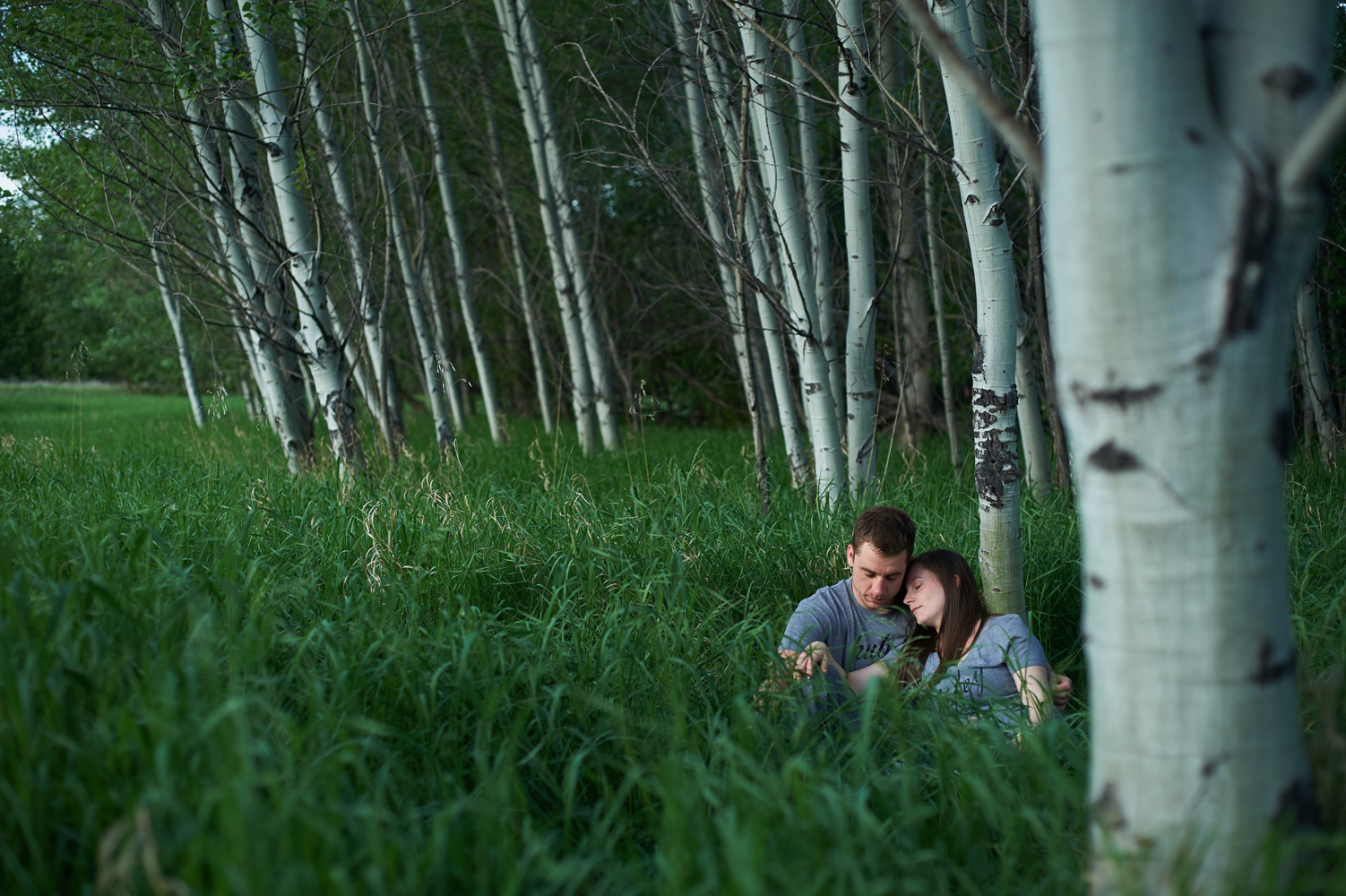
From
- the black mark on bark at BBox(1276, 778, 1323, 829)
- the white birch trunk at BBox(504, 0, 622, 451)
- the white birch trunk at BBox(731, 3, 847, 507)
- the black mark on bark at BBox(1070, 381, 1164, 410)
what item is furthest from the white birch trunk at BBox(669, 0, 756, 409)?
the black mark on bark at BBox(1276, 778, 1323, 829)

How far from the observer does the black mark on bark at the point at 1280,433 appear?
137 cm

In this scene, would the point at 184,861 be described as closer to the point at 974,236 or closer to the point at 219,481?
the point at 974,236

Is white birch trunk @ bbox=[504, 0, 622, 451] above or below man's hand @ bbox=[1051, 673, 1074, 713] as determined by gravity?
above

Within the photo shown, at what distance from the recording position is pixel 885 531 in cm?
319

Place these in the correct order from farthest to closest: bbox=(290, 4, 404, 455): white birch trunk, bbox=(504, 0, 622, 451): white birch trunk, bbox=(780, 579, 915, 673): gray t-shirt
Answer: bbox=(504, 0, 622, 451): white birch trunk
bbox=(290, 4, 404, 455): white birch trunk
bbox=(780, 579, 915, 673): gray t-shirt

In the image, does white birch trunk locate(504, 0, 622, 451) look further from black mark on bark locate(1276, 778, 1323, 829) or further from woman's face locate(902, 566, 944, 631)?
black mark on bark locate(1276, 778, 1323, 829)

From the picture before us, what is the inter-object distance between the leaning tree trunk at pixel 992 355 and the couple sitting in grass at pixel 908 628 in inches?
9.2

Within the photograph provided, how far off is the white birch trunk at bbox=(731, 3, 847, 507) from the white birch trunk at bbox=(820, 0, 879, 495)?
0.50ft

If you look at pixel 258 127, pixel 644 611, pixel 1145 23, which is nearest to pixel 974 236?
pixel 644 611

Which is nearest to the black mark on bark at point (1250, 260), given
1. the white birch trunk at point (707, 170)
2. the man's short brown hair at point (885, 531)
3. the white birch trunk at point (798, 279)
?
the man's short brown hair at point (885, 531)

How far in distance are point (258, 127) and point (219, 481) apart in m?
2.38

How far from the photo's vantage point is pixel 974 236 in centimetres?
339

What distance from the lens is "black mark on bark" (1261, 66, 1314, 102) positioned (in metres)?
1.33

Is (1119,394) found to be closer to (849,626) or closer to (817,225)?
(849,626)
